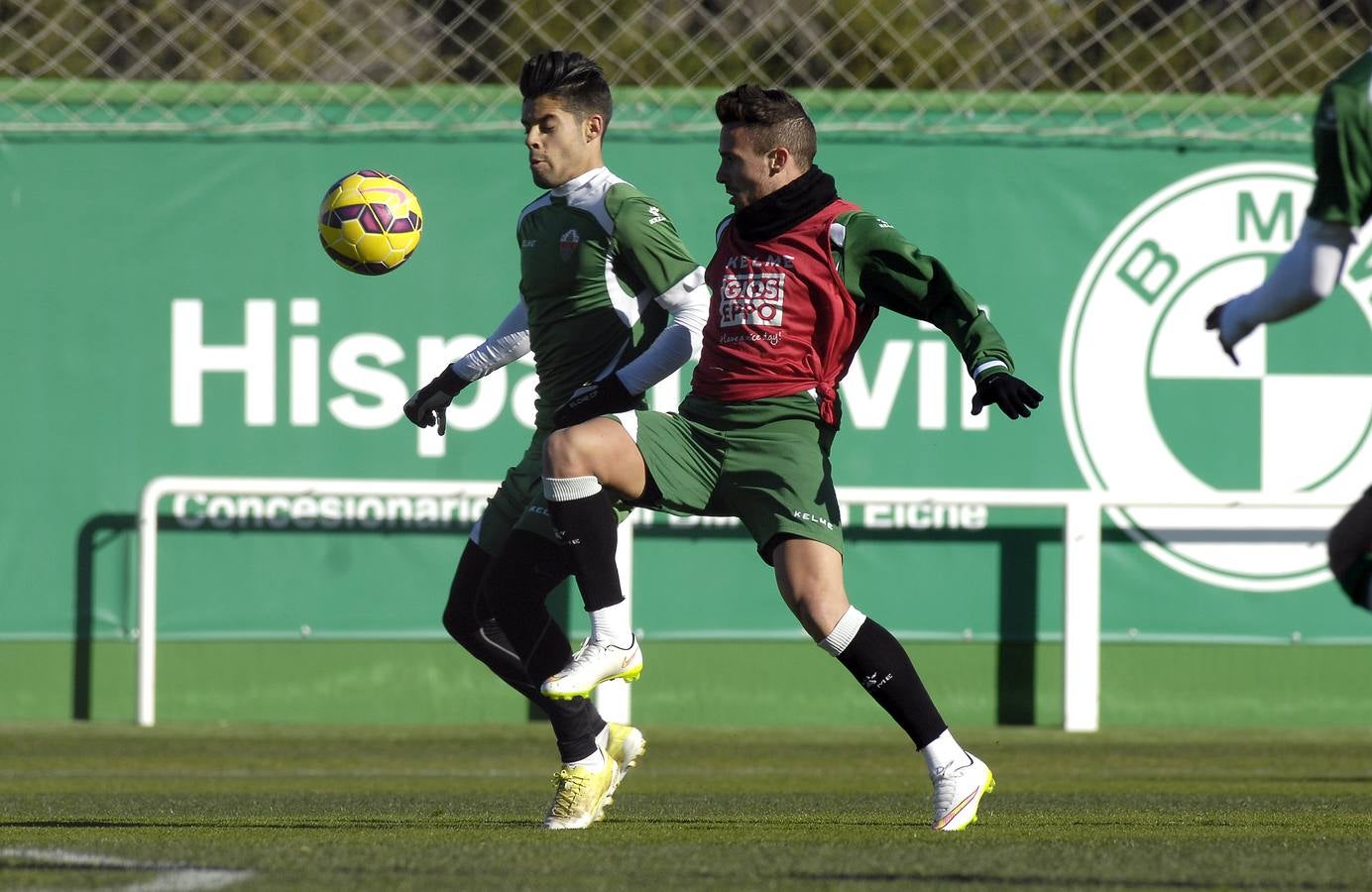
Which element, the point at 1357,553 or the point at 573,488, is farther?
the point at 573,488

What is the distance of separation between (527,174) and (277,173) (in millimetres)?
1122

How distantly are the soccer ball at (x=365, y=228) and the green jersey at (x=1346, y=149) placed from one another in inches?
122


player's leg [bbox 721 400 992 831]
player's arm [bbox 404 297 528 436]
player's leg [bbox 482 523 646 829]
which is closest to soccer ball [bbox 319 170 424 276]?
player's arm [bbox 404 297 528 436]

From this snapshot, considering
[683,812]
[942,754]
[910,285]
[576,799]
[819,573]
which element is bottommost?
Answer: [683,812]

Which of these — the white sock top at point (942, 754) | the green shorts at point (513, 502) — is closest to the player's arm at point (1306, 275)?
the white sock top at point (942, 754)

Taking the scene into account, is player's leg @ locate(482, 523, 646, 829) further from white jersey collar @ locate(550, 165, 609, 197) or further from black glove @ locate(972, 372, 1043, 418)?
black glove @ locate(972, 372, 1043, 418)

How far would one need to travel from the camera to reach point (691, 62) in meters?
13.2

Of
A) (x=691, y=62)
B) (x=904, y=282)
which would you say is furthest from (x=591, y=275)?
(x=691, y=62)

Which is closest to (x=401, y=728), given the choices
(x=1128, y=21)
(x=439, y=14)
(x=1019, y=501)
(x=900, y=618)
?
(x=900, y=618)

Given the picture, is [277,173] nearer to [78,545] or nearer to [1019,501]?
[78,545]

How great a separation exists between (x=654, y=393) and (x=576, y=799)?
3801 mm

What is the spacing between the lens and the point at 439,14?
42.5 ft

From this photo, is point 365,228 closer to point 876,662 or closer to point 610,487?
point 610,487

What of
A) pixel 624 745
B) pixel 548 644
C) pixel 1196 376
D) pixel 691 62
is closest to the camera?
pixel 548 644
